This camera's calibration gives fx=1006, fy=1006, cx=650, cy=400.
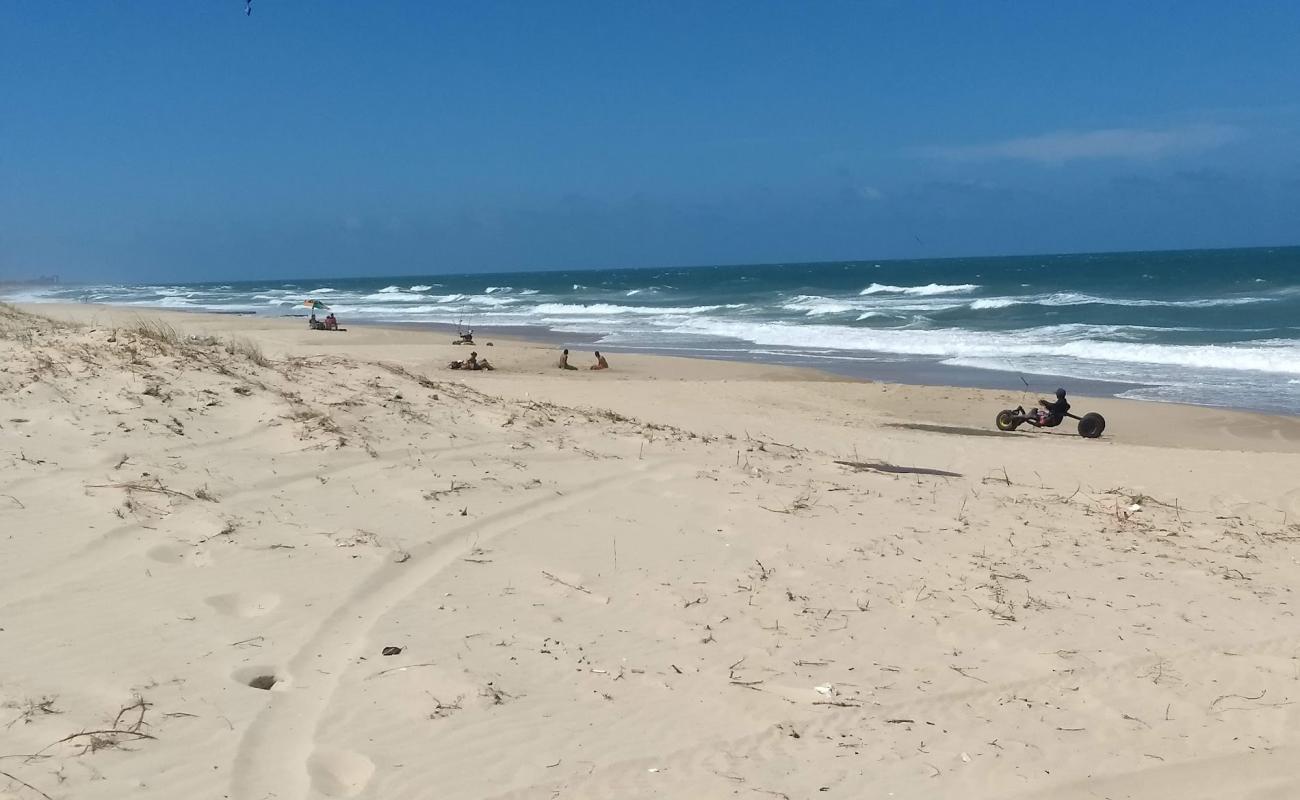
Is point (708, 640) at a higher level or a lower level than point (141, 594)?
lower

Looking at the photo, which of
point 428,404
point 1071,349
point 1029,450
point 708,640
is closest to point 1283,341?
point 1071,349

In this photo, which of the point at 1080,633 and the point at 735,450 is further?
the point at 735,450

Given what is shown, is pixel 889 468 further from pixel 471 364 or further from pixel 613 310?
pixel 613 310

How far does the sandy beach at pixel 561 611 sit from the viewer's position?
3693mm

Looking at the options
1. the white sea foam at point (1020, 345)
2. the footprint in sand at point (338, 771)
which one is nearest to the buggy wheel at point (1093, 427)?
the white sea foam at point (1020, 345)

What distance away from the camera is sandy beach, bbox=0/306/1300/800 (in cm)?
369

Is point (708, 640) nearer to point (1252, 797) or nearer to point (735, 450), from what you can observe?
point (1252, 797)

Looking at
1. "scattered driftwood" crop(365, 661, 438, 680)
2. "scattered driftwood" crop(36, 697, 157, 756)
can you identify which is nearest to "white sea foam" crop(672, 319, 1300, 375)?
"scattered driftwood" crop(365, 661, 438, 680)

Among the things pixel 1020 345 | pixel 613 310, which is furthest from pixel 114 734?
pixel 613 310

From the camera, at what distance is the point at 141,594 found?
15.1 feet

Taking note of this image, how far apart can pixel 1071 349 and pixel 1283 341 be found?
523 cm

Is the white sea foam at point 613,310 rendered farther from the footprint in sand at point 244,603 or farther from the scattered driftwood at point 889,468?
the footprint in sand at point 244,603

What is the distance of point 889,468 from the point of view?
930 cm

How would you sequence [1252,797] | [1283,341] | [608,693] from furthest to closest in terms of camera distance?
[1283,341] < [608,693] < [1252,797]
